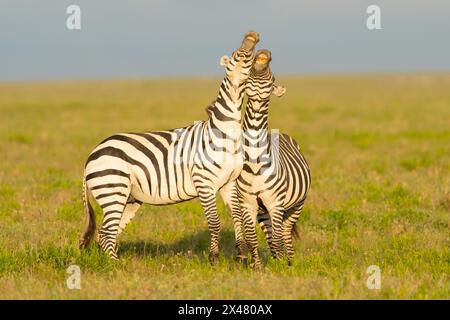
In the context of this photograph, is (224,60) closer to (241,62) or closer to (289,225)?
(241,62)

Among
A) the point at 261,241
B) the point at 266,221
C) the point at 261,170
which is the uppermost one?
the point at 261,170

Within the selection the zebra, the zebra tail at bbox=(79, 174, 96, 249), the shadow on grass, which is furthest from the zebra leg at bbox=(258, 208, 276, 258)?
the zebra tail at bbox=(79, 174, 96, 249)

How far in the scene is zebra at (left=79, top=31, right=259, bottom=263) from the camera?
7.38 m

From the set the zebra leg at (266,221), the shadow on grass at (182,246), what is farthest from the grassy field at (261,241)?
the zebra leg at (266,221)

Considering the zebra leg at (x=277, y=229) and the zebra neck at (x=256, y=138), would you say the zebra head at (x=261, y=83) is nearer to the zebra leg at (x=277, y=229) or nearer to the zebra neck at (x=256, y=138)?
the zebra neck at (x=256, y=138)

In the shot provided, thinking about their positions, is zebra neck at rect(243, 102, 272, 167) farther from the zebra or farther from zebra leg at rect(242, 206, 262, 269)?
zebra leg at rect(242, 206, 262, 269)

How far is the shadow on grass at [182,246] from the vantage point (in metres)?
8.71

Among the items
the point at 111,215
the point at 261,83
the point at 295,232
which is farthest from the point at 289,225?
the point at 111,215

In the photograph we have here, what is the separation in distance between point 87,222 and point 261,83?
8.59 ft

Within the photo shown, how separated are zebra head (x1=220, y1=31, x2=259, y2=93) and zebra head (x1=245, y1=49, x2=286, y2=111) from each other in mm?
77

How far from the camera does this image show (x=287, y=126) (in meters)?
29.5

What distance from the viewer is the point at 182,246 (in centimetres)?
916

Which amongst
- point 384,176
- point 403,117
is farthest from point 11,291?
point 403,117
